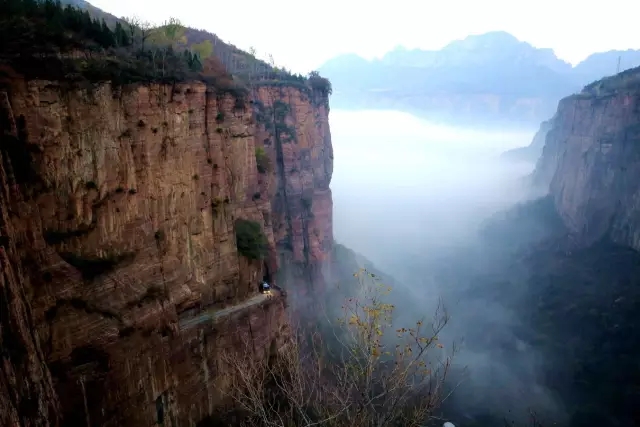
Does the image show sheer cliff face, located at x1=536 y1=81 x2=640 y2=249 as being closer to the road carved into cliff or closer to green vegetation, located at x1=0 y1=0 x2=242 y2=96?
the road carved into cliff

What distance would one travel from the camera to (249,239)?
2925 cm

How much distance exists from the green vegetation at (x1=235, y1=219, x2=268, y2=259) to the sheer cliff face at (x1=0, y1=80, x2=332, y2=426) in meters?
0.52

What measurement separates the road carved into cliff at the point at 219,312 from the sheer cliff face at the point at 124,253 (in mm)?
100

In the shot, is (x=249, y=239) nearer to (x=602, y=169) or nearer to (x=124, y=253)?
(x=124, y=253)

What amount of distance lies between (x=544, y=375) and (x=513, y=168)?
132984mm

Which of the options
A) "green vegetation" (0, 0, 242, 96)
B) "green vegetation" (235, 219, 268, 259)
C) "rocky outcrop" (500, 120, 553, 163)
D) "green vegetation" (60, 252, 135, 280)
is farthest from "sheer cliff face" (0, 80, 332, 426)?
"rocky outcrop" (500, 120, 553, 163)

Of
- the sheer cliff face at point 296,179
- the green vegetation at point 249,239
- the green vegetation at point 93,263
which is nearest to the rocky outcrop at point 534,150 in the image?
the sheer cliff face at point 296,179

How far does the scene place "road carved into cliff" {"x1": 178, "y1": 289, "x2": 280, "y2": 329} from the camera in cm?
2448

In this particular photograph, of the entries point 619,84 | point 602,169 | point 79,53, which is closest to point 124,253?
point 79,53

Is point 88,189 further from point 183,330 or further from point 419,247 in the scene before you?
point 419,247

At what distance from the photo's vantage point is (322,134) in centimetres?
5509

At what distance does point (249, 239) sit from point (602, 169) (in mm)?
56260

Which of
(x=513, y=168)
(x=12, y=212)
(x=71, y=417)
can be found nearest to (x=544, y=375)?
(x=71, y=417)

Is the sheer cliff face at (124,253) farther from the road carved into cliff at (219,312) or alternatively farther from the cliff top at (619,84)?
the cliff top at (619,84)
